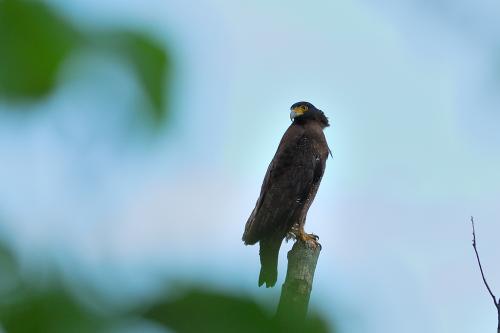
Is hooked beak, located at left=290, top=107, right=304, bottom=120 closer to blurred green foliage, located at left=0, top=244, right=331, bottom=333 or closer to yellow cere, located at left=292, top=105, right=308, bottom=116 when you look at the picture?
yellow cere, located at left=292, top=105, right=308, bottom=116

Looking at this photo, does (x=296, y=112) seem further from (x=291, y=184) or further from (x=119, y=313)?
(x=119, y=313)

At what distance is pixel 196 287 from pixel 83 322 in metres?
0.13

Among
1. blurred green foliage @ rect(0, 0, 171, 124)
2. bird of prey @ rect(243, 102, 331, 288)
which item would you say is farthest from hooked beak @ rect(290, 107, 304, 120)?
blurred green foliage @ rect(0, 0, 171, 124)

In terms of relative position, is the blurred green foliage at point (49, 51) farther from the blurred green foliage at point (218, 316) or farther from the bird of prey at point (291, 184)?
the bird of prey at point (291, 184)

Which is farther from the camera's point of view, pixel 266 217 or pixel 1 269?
pixel 266 217

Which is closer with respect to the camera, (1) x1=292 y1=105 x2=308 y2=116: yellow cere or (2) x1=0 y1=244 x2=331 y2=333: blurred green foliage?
(2) x1=0 y1=244 x2=331 y2=333: blurred green foliage

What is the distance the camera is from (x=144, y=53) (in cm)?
104

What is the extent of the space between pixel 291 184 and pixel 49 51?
8894 mm

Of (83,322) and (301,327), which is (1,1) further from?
(301,327)

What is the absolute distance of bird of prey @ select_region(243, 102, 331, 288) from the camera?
908 cm

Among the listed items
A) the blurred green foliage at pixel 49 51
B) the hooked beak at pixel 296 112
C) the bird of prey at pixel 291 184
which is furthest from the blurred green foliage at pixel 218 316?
the hooked beak at pixel 296 112

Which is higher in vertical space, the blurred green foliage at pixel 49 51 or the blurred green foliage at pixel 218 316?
the blurred green foliage at pixel 49 51

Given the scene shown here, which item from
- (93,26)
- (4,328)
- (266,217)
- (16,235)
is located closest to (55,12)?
(93,26)

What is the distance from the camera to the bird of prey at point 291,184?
9.08 metres
